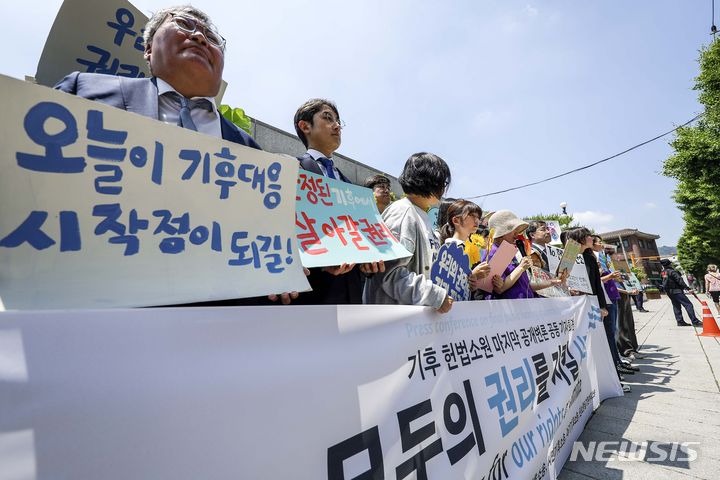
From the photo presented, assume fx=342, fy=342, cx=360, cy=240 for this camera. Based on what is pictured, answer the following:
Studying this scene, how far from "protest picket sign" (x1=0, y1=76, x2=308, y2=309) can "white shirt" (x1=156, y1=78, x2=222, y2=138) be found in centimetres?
39

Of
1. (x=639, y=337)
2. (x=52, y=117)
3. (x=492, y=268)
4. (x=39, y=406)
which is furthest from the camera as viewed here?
(x=639, y=337)

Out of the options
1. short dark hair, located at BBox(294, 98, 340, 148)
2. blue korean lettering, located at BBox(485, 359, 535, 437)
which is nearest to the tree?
blue korean lettering, located at BBox(485, 359, 535, 437)

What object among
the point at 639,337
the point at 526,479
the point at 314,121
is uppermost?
the point at 314,121

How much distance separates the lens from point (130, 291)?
30.4 inches

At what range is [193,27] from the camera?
134cm

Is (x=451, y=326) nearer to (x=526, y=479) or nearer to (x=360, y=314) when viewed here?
(x=360, y=314)

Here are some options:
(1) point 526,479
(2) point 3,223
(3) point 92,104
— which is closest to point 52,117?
(3) point 92,104

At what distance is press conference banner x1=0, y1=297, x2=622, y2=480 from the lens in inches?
23.7

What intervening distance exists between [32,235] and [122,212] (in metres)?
0.16

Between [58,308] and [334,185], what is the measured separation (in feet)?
3.50

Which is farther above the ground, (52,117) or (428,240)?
(52,117)

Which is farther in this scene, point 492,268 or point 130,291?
point 492,268

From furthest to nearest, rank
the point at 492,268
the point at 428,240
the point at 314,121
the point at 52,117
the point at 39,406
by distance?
the point at 492,268, the point at 314,121, the point at 428,240, the point at 52,117, the point at 39,406

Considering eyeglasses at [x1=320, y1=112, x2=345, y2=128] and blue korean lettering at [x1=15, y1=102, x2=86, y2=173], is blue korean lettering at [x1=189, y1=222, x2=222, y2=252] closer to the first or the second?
blue korean lettering at [x1=15, y1=102, x2=86, y2=173]
